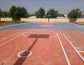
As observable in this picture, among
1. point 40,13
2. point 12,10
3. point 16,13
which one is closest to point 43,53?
point 16,13

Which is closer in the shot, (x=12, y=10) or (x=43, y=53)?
(x=43, y=53)

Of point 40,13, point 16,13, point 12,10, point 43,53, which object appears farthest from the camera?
point 40,13

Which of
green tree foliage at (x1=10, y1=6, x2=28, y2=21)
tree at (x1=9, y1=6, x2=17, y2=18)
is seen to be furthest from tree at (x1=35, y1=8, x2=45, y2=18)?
tree at (x1=9, y1=6, x2=17, y2=18)

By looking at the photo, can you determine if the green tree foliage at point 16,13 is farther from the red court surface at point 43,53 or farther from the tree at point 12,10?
the red court surface at point 43,53

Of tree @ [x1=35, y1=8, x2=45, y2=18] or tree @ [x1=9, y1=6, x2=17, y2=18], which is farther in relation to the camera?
tree @ [x1=35, y1=8, x2=45, y2=18]

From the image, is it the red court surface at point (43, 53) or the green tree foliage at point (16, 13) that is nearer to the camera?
the red court surface at point (43, 53)

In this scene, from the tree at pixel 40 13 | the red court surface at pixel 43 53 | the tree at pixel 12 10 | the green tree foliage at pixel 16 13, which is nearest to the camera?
the red court surface at pixel 43 53

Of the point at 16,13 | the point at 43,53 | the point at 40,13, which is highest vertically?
the point at 43,53

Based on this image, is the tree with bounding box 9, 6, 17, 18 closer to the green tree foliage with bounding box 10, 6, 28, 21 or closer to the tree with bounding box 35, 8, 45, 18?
the green tree foliage with bounding box 10, 6, 28, 21

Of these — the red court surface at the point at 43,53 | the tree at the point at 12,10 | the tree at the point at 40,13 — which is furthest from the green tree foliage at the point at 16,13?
the red court surface at the point at 43,53

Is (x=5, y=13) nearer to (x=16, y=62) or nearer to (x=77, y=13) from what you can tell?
(x=77, y=13)

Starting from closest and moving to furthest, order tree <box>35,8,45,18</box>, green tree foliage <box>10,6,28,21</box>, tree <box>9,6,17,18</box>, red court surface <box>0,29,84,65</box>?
red court surface <box>0,29,84,65</box>
green tree foliage <box>10,6,28,21</box>
tree <box>9,6,17,18</box>
tree <box>35,8,45,18</box>

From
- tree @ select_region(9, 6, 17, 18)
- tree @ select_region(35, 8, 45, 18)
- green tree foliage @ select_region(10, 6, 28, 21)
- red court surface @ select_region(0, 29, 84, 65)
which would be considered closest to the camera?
red court surface @ select_region(0, 29, 84, 65)

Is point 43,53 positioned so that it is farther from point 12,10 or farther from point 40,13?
point 40,13
